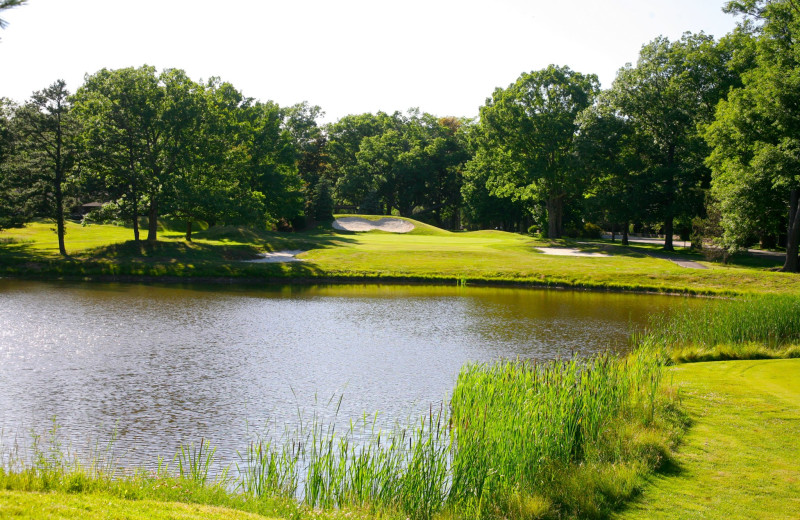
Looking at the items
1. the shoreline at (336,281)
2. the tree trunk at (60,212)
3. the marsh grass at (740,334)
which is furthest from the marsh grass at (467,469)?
the tree trunk at (60,212)

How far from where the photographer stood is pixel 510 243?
182 feet

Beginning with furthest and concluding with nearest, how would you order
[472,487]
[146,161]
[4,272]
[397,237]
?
[397,237], [146,161], [4,272], [472,487]

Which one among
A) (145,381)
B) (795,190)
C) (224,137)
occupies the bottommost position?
(145,381)

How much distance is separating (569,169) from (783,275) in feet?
75.6

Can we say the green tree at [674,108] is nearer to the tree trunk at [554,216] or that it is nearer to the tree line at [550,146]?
the tree line at [550,146]

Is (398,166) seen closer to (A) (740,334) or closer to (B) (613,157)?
(B) (613,157)

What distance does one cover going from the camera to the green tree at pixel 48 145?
4241 cm

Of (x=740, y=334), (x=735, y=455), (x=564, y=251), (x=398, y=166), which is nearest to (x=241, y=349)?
(x=735, y=455)

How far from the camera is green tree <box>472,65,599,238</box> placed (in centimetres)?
5622

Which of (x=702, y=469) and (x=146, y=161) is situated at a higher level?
(x=146, y=161)

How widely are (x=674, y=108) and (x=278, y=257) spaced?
110 ft

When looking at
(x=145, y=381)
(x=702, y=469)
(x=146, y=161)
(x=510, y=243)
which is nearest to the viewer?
(x=702, y=469)

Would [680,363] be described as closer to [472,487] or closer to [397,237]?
[472,487]

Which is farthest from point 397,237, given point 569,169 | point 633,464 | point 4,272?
point 633,464
